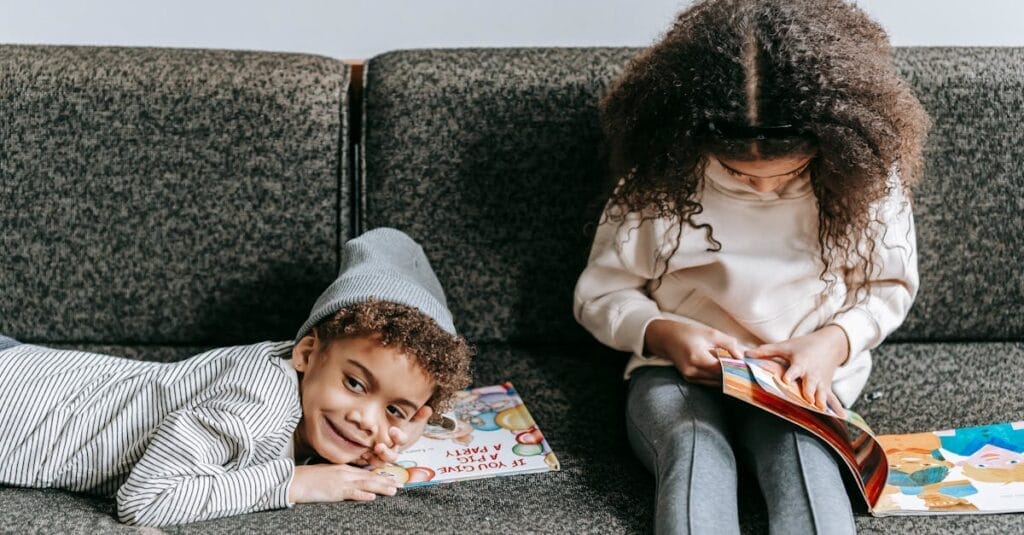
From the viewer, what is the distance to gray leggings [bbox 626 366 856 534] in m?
1.03

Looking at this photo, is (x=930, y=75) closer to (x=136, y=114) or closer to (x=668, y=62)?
(x=668, y=62)

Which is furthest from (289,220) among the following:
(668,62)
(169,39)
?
(668,62)

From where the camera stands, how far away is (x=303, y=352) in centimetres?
123

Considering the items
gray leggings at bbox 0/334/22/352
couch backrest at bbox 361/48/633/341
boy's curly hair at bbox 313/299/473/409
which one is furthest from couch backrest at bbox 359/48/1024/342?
gray leggings at bbox 0/334/22/352

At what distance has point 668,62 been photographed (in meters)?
1.21

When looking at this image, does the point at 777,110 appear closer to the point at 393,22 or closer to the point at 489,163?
the point at 489,163

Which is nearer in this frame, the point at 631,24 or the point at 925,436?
the point at 925,436

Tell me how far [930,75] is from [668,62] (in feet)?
1.50

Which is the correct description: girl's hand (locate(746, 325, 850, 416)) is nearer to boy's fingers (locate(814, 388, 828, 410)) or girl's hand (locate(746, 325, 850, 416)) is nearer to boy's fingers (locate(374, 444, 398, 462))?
boy's fingers (locate(814, 388, 828, 410))

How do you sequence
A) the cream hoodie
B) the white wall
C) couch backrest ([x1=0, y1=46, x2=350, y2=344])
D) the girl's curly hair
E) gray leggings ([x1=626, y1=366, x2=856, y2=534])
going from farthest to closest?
the white wall < couch backrest ([x1=0, y1=46, x2=350, y2=344]) < the cream hoodie < the girl's curly hair < gray leggings ([x1=626, y1=366, x2=856, y2=534])

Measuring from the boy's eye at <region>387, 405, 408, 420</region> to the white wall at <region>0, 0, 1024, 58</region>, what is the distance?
68 cm

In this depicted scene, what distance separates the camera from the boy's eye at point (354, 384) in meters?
1.18

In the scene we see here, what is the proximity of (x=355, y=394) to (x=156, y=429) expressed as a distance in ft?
0.71

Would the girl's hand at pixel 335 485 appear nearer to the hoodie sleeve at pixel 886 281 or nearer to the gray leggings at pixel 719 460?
the gray leggings at pixel 719 460
